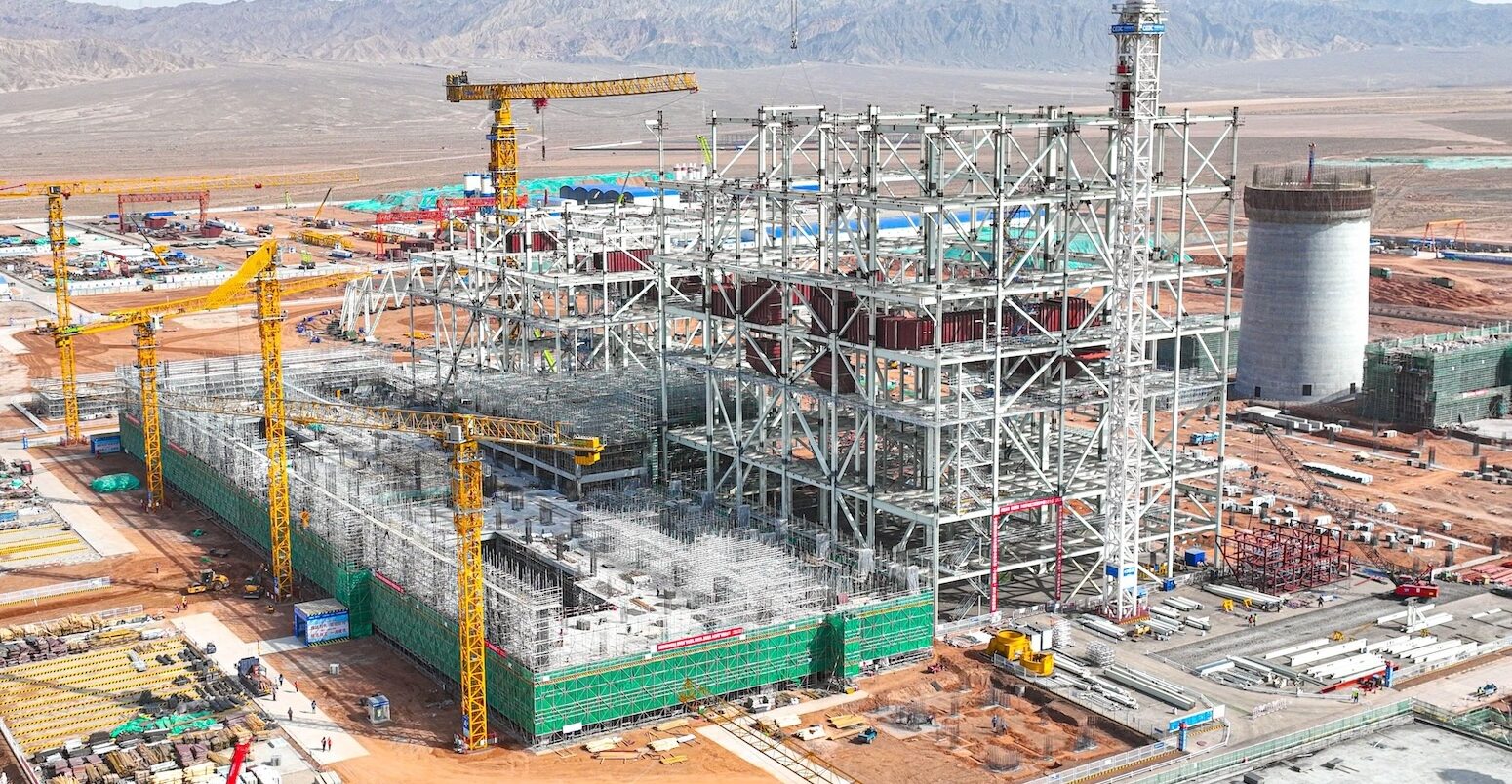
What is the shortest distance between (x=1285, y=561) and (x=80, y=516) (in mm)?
59209

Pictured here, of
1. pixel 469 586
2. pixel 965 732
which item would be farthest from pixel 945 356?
pixel 469 586

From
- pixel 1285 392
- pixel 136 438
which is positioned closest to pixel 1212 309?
pixel 1285 392

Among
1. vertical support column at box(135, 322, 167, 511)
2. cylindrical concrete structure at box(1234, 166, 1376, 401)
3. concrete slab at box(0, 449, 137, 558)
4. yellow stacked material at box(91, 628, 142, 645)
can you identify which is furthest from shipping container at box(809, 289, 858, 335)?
cylindrical concrete structure at box(1234, 166, 1376, 401)

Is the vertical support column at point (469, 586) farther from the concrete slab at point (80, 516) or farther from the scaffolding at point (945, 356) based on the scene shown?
the concrete slab at point (80, 516)

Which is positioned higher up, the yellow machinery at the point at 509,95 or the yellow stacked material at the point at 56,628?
the yellow machinery at the point at 509,95

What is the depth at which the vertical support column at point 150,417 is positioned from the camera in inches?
3543

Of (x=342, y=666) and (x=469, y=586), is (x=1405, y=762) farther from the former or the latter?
(x=342, y=666)

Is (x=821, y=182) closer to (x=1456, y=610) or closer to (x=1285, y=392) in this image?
(x=1456, y=610)

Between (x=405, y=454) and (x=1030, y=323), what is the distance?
3266 centimetres

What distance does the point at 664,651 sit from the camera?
2317 inches

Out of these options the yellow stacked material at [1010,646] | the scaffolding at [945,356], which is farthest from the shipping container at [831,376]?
the yellow stacked material at [1010,646]

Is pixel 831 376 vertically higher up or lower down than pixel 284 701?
higher up

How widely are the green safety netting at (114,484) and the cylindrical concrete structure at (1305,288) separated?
228 feet

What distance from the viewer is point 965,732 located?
58.2 metres
